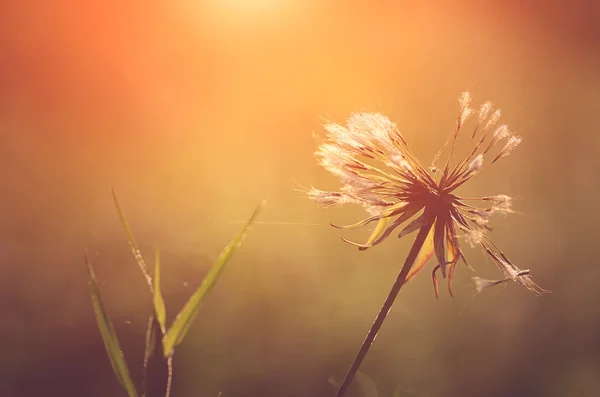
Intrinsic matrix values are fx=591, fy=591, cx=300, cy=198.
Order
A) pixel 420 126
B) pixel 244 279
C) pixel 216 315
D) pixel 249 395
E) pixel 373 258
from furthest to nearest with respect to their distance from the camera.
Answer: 1. pixel 420 126
2. pixel 373 258
3. pixel 244 279
4. pixel 216 315
5. pixel 249 395

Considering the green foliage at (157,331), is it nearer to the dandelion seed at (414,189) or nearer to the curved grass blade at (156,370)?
the curved grass blade at (156,370)

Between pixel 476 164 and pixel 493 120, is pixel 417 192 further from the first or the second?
pixel 493 120

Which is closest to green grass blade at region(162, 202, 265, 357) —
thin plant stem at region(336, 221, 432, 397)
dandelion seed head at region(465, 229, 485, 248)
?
thin plant stem at region(336, 221, 432, 397)

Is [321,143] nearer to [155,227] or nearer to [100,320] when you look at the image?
[100,320]

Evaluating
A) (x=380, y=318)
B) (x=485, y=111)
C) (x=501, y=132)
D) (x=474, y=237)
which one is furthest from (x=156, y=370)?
(x=485, y=111)

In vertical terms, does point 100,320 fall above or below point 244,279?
above

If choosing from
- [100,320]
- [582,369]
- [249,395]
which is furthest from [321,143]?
[582,369]

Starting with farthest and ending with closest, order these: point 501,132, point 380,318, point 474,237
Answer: point 501,132 → point 474,237 → point 380,318

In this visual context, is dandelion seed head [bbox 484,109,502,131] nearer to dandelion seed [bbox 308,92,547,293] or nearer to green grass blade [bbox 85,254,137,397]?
dandelion seed [bbox 308,92,547,293]
